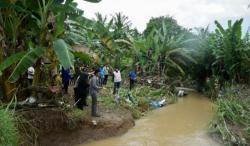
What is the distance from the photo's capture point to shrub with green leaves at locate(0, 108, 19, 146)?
316 inches

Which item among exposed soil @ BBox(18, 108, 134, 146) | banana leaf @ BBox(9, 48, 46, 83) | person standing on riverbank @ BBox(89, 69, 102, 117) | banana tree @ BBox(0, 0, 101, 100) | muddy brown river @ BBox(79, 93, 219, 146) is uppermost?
banana tree @ BBox(0, 0, 101, 100)

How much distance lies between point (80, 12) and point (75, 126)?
3271 mm

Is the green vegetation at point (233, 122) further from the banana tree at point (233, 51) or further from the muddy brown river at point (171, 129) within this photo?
the banana tree at point (233, 51)

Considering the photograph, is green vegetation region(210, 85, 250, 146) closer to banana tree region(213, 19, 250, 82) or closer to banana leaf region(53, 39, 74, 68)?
banana leaf region(53, 39, 74, 68)

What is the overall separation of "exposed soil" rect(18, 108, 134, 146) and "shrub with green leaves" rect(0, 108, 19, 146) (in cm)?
114

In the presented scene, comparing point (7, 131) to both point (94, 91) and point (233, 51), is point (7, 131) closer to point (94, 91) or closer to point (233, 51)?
point (94, 91)

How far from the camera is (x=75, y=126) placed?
11211 millimetres

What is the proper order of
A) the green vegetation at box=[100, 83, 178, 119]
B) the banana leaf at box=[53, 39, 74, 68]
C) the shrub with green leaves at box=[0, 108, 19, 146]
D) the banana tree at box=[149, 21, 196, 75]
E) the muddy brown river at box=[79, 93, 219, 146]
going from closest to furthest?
1. the shrub with green leaves at box=[0, 108, 19, 146]
2. the banana leaf at box=[53, 39, 74, 68]
3. the muddy brown river at box=[79, 93, 219, 146]
4. the green vegetation at box=[100, 83, 178, 119]
5. the banana tree at box=[149, 21, 196, 75]

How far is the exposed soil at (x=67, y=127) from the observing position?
34.4 ft

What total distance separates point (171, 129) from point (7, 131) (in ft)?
22.9

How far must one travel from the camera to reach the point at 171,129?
45.4ft

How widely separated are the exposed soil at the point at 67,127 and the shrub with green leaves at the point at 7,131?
1.14 m

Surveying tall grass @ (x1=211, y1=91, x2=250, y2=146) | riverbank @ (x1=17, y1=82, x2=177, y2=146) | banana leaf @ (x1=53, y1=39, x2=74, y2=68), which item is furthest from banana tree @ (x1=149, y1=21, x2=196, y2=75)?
banana leaf @ (x1=53, y1=39, x2=74, y2=68)

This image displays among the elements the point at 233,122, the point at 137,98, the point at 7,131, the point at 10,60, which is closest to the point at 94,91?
the point at 10,60
